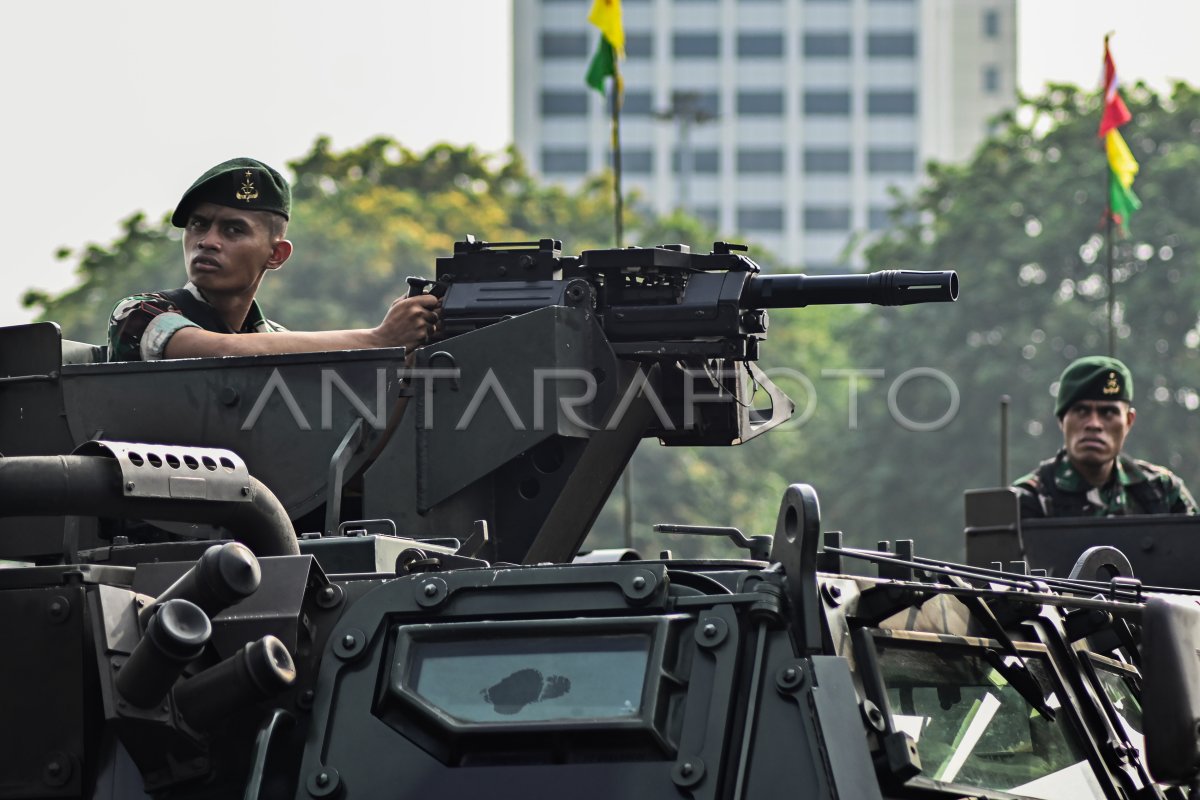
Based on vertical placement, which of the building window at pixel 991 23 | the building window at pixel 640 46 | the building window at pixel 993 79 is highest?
the building window at pixel 991 23

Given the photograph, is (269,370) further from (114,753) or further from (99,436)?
(114,753)

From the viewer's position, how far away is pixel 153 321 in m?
7.89

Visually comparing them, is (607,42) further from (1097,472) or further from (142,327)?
(142,327)

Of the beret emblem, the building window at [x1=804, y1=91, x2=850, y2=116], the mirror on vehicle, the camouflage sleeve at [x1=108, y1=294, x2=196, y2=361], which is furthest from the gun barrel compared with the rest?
the building window at [x1=804, y1=91, x2=850, y2=116]

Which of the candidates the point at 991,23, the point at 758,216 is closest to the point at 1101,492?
the point at 758,216

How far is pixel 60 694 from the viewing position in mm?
5461

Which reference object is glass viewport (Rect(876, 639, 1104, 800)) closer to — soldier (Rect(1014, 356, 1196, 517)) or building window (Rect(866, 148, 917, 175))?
soldier (Rect(1014, 356, 1196, 517))

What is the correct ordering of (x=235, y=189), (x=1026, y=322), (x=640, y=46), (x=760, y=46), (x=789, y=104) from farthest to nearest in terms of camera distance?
(x=789, y=104) → (x=760, y=46) → (x=640, y=46) → (x=1026, y=322) → (x=235, y=189)

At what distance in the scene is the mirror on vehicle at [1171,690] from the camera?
5.07 m

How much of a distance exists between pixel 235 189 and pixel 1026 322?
34.3 meters

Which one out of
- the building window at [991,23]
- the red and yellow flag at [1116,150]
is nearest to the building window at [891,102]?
the building window at [991,23]

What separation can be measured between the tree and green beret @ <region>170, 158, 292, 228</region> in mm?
31238

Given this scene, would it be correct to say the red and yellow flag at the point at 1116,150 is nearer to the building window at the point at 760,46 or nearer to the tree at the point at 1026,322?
the tree at the point at 1026,322

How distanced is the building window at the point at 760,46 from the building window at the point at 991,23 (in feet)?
31.8
